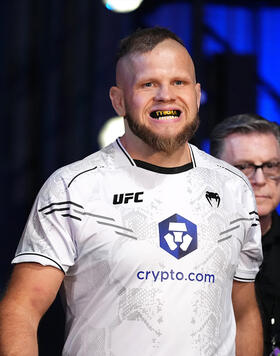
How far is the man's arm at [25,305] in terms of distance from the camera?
1.72 meters

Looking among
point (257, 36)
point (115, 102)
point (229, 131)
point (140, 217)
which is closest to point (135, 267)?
point (140, 217)

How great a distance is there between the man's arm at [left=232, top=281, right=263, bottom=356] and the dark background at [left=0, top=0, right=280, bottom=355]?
1777 mm

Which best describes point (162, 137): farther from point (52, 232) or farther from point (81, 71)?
point (81, 71)

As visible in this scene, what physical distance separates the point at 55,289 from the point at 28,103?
2.31m

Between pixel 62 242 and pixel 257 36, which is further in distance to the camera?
pixel 257 36

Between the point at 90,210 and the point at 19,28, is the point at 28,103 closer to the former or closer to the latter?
the point at 19,28

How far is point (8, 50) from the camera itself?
3.93 meters

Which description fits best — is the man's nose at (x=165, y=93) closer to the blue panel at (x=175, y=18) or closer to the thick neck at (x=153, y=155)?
the thick neck at (x=153, y=155)

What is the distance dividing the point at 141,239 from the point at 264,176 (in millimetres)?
866

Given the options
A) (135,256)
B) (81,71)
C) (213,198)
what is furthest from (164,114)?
(81,71)

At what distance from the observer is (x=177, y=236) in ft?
6.19

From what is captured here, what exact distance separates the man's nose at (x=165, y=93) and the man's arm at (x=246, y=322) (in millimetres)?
645

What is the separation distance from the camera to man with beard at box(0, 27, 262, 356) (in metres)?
1.81

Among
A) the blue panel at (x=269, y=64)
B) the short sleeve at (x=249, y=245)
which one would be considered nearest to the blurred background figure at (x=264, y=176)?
the short sleeve at (x=249, y=245)
